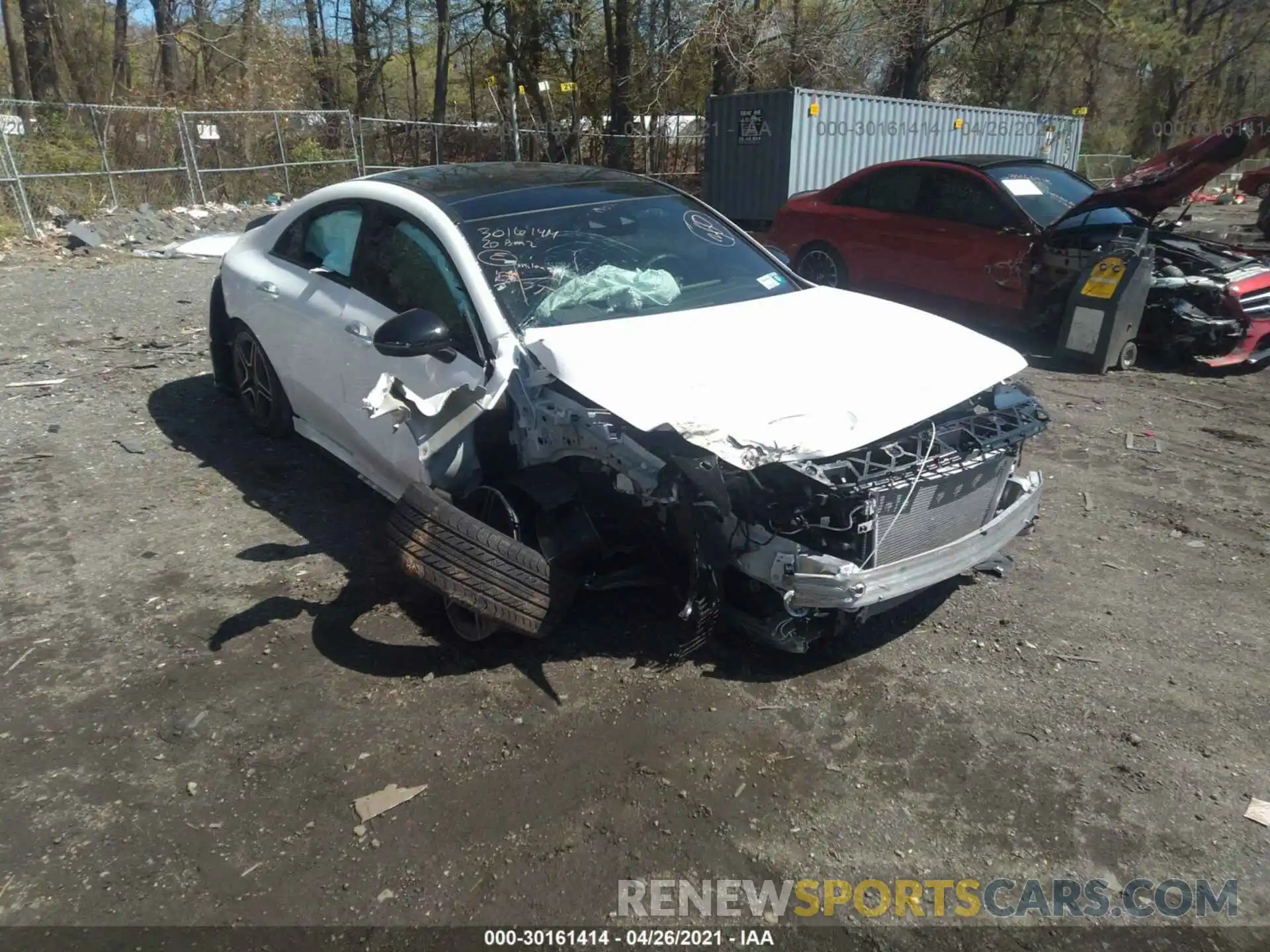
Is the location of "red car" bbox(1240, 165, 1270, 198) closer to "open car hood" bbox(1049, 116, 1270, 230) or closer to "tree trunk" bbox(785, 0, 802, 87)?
"tree trunk" bbox(785, 0, 802, 87)

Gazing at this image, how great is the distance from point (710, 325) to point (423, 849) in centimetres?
229

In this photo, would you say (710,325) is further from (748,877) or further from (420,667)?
(748,877)

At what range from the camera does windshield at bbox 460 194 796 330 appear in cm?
385

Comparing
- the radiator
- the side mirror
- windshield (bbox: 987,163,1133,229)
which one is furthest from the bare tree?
the radiator

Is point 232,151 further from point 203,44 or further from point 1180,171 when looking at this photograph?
point 1180,171

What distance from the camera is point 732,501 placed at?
10.2ft

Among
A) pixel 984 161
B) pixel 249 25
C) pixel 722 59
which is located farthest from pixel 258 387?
pixel 249 25

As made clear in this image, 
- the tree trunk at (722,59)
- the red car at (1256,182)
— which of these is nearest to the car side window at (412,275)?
the tree trunk at (722,59)

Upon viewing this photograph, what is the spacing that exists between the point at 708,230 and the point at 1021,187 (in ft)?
17.0

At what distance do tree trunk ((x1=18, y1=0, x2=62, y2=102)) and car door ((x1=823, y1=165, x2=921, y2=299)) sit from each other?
679 inches

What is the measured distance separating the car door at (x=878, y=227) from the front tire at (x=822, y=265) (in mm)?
96

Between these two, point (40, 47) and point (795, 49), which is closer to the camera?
point (40, 47)

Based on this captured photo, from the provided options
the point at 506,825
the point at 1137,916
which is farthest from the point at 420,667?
the point at 1137,916

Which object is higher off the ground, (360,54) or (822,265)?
(360,54)
